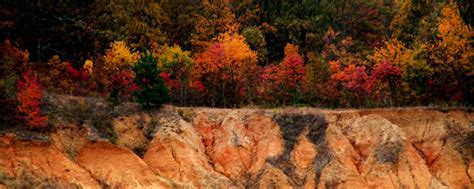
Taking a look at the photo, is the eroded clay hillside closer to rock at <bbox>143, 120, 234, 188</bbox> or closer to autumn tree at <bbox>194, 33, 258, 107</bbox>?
rock at <bbox>143, 120, 234, 188</bbox>

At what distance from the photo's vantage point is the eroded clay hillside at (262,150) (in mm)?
36281

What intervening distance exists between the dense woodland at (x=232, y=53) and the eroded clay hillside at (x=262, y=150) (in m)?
2.38

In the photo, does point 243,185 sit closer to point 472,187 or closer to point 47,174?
point 47,174

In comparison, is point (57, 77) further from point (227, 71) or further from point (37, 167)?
point (227, 71)

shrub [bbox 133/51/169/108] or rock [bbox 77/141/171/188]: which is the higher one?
shrub [bbox 133/51/169/108]

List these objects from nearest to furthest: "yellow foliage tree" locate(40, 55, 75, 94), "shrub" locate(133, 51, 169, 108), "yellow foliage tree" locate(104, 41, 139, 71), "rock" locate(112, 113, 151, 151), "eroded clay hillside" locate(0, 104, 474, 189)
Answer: "eroded clay hillside" locate(0, 104, 474, 189) < "rock" locate(112, 113, 151, 151) < "shrub" locate(133, 51, 169, 108) < "yellow foliage tree" locate(40, 55, 75, 94) < "yellow foliage tree" locate(104, 41, 139, 71)

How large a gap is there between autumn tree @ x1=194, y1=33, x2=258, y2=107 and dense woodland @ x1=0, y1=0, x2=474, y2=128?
0.11 m

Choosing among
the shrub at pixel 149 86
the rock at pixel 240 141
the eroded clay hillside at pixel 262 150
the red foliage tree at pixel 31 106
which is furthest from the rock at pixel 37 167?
the rock at pixel 240 141

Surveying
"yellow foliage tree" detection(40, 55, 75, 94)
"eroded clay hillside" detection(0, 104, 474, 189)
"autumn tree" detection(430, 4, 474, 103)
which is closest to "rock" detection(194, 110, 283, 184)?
"eroded clay hillside" detection(0, 104, 474, 189)

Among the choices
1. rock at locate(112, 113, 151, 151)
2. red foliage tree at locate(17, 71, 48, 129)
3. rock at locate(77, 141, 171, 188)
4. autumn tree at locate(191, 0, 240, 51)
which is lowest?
rock at locate(77, 141, 171, 188)

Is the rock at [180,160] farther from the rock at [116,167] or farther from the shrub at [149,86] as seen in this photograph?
the shrub at [149,86]

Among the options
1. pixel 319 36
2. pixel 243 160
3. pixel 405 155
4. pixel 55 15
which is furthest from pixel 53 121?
pixel 319 36

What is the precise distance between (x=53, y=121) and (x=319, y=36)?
39039 millimetres

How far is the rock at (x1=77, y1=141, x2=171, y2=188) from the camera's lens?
36.0 metres
